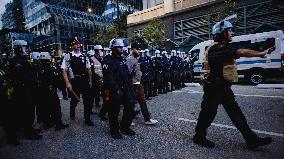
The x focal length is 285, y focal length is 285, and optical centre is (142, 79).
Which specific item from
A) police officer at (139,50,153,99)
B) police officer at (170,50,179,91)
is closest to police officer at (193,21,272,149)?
police officer at (139,50,153,99)

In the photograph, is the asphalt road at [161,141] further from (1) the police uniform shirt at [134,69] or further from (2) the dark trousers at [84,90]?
(1) the police uniform shirt at [134,69]

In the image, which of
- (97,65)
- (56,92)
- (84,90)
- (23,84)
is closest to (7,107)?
(23,84)

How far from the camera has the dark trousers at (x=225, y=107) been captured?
4.32 m

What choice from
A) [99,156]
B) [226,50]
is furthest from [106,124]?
[226,50]

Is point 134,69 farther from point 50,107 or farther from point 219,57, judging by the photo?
point 219,57

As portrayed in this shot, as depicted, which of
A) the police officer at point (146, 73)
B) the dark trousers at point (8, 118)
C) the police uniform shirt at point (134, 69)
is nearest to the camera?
the dark trousers at point (8, 118)

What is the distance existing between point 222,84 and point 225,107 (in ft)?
1.21

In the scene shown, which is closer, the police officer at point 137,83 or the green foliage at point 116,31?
the police officer at point 137,83

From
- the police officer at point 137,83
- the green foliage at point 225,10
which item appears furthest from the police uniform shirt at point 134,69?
the green foliage at point 225,10

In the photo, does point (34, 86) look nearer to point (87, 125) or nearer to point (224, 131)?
point (87, 125)

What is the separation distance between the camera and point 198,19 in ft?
85.0

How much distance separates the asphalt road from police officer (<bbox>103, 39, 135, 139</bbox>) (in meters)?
0.30

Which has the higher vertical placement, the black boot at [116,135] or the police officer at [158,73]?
the police officer at [158,73]

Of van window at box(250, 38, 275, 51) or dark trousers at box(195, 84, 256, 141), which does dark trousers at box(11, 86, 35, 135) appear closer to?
dark trousers at box(195, 84, 256, 141)
